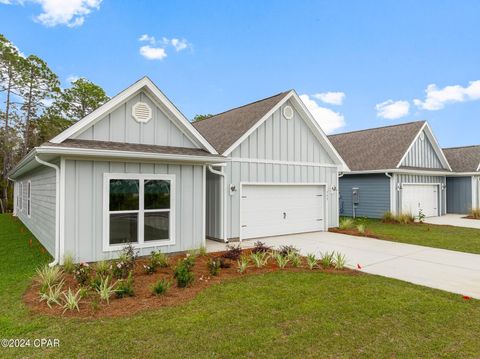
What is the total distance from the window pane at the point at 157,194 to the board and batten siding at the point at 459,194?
20.2 metres

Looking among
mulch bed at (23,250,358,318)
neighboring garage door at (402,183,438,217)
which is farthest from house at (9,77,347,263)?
neighboring garage door at (402,183,438,217)

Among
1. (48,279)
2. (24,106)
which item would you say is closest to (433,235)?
(48,279)

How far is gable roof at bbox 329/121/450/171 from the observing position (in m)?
17.7

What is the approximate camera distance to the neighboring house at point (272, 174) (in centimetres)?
1080

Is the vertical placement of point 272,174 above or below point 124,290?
above

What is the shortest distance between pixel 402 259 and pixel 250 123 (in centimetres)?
636

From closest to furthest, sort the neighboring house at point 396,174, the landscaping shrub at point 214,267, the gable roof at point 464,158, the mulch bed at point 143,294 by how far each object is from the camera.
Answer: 1. the mulch bed at point 143,294
2. the landscaping shrub at point 214,267
3. the neighboring house at point 396,174
4. the gable roof at point 464,158

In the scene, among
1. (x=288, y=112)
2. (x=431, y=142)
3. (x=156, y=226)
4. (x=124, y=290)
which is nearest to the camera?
(x=124, y=290)

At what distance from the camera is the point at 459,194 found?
21.1 m

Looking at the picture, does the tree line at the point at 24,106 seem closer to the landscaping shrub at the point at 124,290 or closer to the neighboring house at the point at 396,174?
the neighboring house at the point at 396,174

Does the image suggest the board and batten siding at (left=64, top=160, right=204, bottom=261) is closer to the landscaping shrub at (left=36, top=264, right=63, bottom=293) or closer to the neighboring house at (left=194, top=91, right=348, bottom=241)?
the landscaping shrub at (left=36, top=264, right=63, bottom=293)

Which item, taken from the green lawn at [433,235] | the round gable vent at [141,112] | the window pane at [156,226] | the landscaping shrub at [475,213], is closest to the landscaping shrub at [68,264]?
the window pane at [156,226]

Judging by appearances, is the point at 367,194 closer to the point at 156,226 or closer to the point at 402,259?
the point at 402,259

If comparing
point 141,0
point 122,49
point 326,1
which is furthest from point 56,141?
point 122,49
